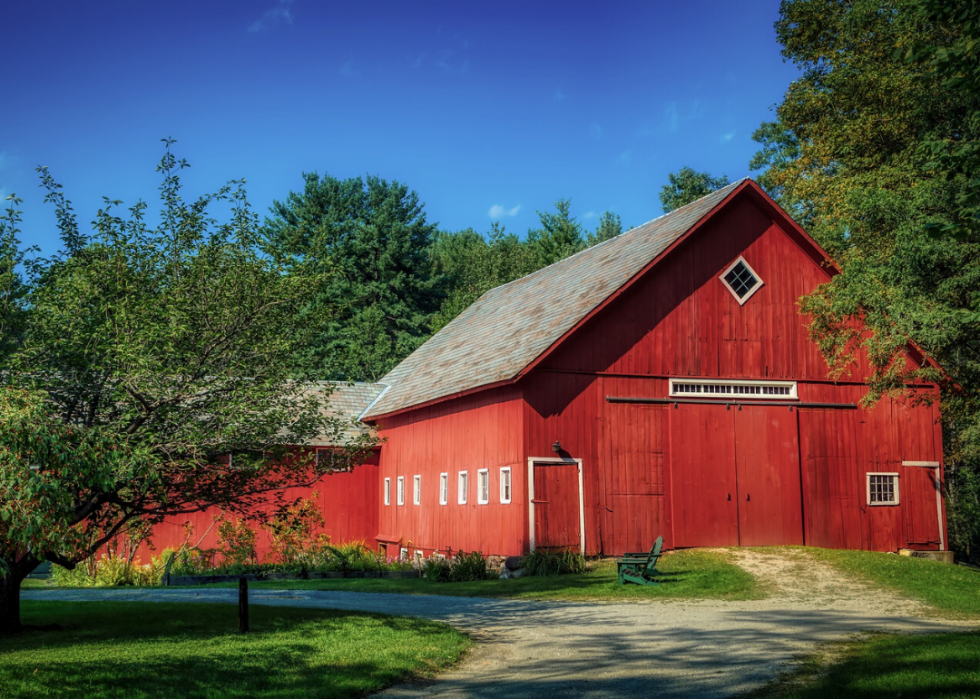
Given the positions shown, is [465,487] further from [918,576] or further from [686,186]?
[686,186]

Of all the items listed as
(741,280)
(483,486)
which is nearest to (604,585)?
(483,486)

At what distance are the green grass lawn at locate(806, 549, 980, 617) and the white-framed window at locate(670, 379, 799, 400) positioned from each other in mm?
3927

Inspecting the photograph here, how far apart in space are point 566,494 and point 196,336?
36.0 feet

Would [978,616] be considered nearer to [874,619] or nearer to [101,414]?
[874,619]

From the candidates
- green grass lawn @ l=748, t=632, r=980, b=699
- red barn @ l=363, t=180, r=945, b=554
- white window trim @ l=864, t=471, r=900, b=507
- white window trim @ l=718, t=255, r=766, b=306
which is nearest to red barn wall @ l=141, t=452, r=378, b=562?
red barn @ l=363, t=180, r=945, b=554

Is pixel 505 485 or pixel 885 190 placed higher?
pixel 885 190

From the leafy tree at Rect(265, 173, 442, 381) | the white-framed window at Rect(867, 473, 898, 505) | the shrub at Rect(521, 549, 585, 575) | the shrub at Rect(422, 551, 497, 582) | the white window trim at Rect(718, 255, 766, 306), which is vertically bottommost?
the shrub at Rect(422, 551, 497, 582)

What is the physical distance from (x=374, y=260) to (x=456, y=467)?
3280cm

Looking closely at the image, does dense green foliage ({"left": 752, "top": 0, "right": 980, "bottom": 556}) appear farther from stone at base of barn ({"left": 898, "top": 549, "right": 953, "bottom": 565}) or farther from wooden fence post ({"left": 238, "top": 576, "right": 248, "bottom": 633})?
wooden fence post ({"left": 238, "top": 576, "right": 248, "bottom": 633})

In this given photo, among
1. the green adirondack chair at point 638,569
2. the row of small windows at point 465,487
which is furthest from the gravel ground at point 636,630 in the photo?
the row of small windows at point 465,487

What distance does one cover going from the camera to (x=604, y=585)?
61.3 feet

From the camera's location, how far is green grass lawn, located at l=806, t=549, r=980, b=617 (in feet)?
54.1

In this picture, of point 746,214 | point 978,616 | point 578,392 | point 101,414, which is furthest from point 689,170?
point 101,414

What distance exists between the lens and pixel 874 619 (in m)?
13.9
